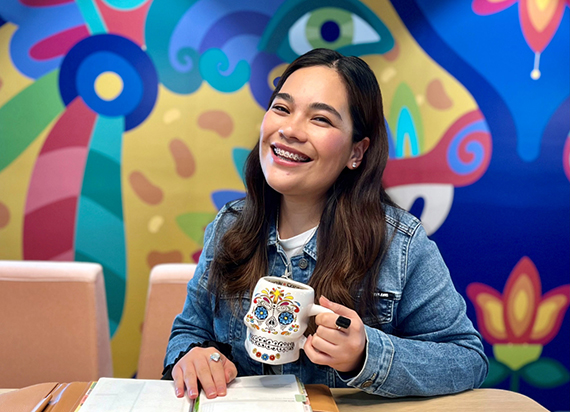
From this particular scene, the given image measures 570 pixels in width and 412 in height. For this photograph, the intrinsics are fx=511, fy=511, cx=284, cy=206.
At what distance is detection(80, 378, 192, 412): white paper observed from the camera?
2.84ft

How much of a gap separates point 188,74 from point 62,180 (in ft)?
2.67

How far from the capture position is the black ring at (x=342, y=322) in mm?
910

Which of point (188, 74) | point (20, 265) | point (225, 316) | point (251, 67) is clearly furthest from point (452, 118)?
point (20, 265)

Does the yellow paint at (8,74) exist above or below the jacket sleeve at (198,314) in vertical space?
above

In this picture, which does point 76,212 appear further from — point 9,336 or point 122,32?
point 9,336

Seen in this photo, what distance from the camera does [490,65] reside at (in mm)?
2670

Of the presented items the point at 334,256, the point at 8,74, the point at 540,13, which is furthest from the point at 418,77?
the point at 8,74

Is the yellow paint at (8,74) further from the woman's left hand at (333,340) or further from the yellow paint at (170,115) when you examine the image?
the woman's left hand at (333,340)

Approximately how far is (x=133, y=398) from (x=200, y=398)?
4.7 inches

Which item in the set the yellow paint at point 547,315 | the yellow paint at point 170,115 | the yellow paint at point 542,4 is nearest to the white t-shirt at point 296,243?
the yellow paint at point 170,115

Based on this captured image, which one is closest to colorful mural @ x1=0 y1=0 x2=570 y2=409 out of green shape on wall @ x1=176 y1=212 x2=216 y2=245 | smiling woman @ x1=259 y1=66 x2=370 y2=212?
green shape on wall @ x1=176 y1=212 x2=216 y2=245

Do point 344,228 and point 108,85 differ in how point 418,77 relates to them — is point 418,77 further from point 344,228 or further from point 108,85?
point 344,228

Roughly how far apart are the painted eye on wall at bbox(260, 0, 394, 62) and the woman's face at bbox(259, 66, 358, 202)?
1.45 metres

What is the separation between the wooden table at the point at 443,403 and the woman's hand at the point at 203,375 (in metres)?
0.23
